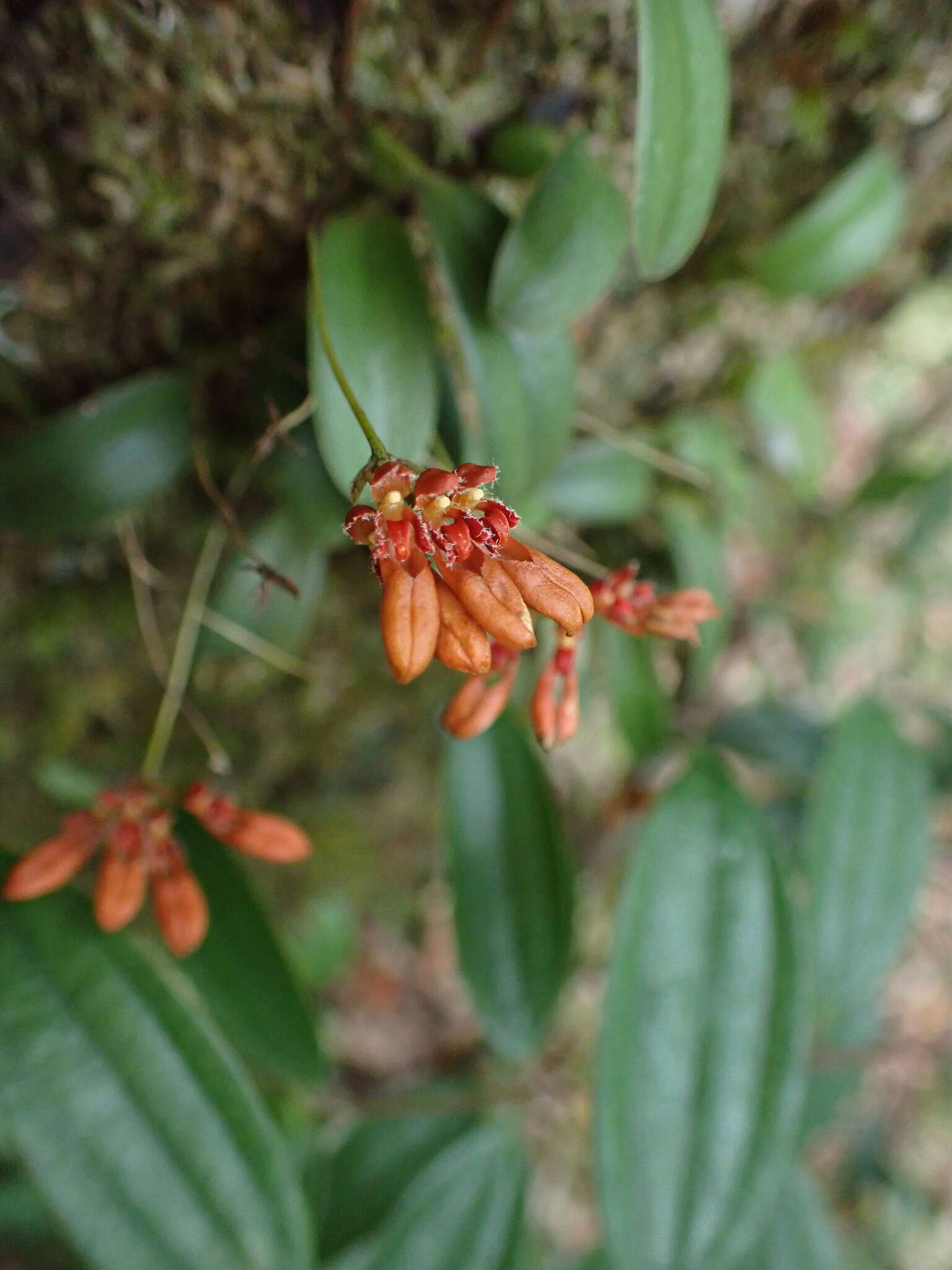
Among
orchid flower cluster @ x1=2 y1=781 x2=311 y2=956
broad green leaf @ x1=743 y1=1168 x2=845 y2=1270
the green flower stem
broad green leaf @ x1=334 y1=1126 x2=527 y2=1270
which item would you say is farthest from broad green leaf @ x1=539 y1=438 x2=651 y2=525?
broad green leaf @ x1=743 y1=1168 x2=845 y2=1270

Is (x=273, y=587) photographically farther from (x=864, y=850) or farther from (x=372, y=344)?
(x=864, y=850)

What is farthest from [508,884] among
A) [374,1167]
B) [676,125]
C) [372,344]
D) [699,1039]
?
[676,125]

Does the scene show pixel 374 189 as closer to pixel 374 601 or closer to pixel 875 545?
pixel 374 601

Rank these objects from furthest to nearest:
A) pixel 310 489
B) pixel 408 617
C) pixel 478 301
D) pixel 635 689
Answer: pixel 635 689 < pixel 310 489 < pixel 478 301 < pixel 408 617

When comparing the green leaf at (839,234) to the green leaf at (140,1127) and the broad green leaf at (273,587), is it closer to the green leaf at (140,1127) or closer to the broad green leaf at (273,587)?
the broad green leaf at (273,587)

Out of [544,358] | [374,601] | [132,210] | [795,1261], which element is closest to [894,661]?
[795,1261]

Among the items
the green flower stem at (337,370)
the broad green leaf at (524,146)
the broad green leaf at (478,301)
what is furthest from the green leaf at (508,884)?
the broad green leaf at (524,146)
